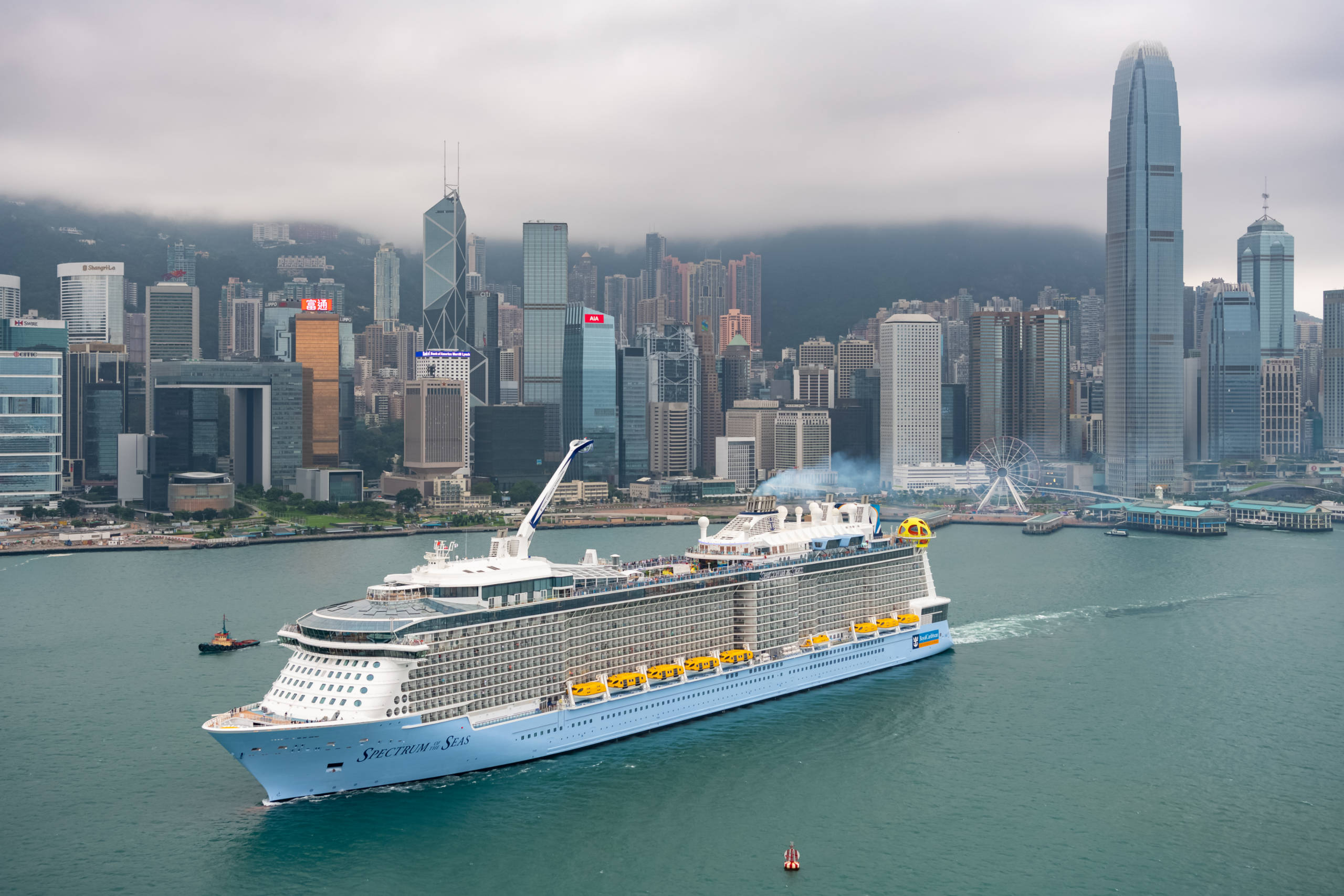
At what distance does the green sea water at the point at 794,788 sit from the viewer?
63.6ft

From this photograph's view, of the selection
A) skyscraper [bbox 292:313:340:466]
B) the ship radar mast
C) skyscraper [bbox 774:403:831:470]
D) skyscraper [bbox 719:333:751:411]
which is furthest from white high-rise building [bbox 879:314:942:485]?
the ship radar mast

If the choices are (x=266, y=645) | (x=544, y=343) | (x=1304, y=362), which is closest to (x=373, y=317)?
(x=544, y=343)

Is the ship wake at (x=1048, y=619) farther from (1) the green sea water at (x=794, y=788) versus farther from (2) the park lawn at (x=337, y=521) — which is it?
(2) the park lawn at (x=337, y=521)

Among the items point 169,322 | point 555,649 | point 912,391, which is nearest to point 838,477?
point 912,391

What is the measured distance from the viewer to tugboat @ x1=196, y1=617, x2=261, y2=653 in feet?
114

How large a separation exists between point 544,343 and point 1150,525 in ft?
224

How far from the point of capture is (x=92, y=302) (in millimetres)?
131500

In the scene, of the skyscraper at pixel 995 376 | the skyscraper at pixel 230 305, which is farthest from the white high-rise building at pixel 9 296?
the skyscraper at pixel 995 376

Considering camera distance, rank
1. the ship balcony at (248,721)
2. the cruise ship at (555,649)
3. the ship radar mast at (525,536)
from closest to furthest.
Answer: the ship balcony at (248,721) < the cruise ship at (555,649) < the ship radar mast at (525,536)

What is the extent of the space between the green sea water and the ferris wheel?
50.1 meters

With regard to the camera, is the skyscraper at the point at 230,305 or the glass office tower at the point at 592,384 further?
the skyscraper at the point at 230,305

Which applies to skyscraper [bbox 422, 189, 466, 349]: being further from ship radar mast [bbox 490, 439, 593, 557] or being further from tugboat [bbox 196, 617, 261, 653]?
ship radar mast [bbox 490, 439, 593, 557]

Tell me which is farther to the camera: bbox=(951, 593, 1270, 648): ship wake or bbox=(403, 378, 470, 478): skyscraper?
bbox=(403, 378, 470, 478): skyscraper

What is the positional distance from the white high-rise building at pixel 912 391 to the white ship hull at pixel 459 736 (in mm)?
84869
